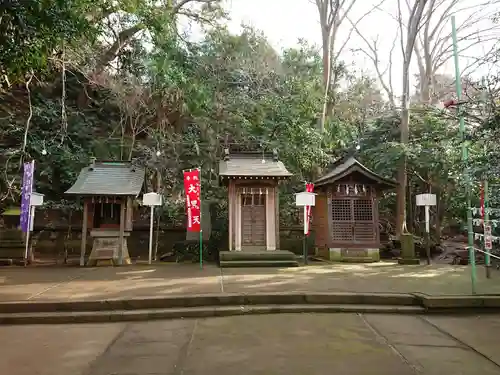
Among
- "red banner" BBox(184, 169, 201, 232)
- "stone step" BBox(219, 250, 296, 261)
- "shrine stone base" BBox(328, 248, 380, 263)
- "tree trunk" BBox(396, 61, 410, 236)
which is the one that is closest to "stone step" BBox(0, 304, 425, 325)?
"stone step" BBox(219, 250, 296, 261)

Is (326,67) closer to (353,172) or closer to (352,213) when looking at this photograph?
(353,172)

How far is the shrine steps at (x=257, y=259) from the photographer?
10.1 meters

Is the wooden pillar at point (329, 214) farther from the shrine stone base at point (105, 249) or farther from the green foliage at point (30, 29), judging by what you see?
the green foliage at point (30, 29)

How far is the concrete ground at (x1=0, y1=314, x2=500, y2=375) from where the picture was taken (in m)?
3.39

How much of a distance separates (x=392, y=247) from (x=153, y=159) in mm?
9504

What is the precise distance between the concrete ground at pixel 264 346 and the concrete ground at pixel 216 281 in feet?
3.72

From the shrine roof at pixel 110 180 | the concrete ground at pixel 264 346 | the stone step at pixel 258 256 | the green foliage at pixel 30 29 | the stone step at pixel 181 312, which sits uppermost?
the green foliage at pixel 30 29

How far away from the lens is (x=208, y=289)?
6.47 metres

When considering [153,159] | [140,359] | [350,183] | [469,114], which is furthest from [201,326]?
[153,159]

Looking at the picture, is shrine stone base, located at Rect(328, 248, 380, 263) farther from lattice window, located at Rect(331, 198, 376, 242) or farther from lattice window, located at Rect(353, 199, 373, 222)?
lattice window, located at Rect(353, 199, 373, 222)

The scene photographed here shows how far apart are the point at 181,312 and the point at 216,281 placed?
6.92 ft

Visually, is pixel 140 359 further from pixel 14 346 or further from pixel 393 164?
pixel 393 164

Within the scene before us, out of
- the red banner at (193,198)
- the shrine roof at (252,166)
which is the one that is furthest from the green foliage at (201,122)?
the red banner at (193,198)

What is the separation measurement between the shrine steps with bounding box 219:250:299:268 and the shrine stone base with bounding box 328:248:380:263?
6.17 feet
